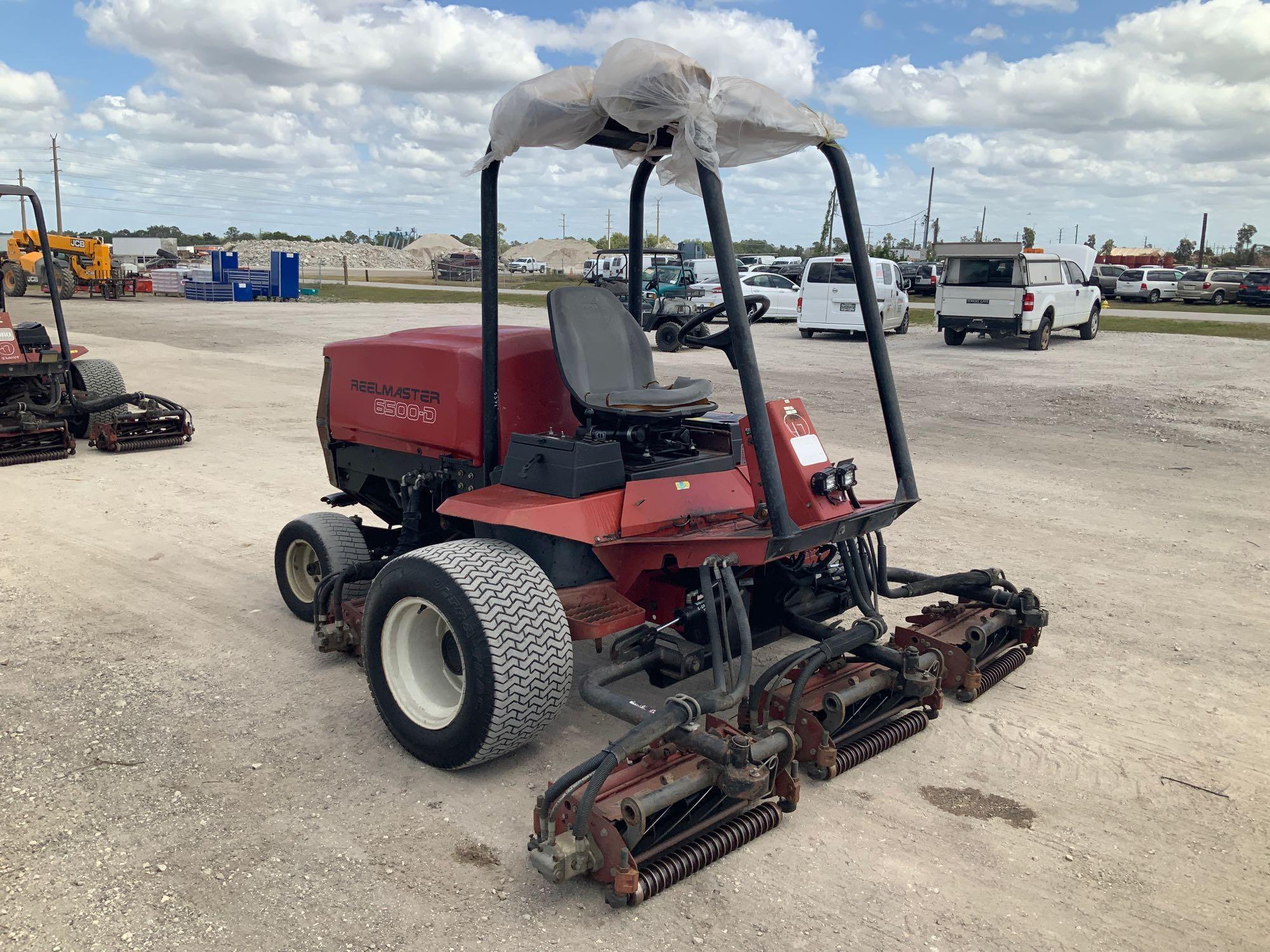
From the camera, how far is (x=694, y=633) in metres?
4.07

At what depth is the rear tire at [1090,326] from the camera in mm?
22188

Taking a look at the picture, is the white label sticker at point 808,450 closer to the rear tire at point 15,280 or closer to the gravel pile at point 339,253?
the rear tire at point 15,280

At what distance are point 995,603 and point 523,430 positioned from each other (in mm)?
2313

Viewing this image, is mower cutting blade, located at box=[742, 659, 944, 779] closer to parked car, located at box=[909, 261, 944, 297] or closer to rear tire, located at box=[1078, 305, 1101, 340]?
rear tire, located at box=[1078, 305, 1101, 340]

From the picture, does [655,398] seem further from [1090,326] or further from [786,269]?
[786,269]

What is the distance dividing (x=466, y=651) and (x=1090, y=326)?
21747mm

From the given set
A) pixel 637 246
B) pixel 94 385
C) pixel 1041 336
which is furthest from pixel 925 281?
pixel 637 246

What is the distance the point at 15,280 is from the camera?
33500mm


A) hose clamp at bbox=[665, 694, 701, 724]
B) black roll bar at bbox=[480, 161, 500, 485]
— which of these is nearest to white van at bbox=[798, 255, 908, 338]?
black roll bar at bbox=[480, 161, 500, 485]

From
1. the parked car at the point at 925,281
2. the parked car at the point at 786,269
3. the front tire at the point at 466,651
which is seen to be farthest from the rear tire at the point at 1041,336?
the front tire at the point at 466,651

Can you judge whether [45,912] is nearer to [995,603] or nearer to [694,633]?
[694,633]

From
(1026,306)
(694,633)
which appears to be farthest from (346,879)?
(1026,306)

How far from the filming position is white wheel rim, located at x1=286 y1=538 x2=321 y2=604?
546 centimetres

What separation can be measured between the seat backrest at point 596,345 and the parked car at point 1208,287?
1502 inches
